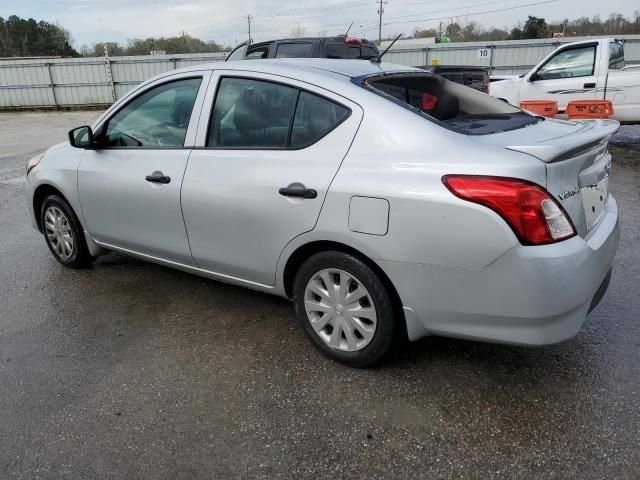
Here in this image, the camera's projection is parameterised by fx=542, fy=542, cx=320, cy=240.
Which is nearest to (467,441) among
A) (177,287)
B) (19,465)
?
(19,465)

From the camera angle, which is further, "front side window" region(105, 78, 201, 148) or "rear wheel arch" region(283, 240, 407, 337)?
"front side window" region(105, 78, 201, 148)

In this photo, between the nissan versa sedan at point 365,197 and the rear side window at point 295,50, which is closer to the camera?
the nissan versa sedan at point 365,197

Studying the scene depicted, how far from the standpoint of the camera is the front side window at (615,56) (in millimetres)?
9688

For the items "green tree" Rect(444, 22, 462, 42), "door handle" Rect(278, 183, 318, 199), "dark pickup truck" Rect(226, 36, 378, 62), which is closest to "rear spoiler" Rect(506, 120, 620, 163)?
"door handle" Rect(278, 183, 318, 199)

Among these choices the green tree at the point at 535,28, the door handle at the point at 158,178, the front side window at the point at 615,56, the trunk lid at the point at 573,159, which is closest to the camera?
the trunk lid at the point at 573,159

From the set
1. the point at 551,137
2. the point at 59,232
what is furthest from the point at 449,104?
the point at 59,232

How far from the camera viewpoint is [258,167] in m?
3.00

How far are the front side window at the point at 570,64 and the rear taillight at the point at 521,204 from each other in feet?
29.1

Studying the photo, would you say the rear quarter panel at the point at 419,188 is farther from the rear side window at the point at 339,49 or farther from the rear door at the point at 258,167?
the rear side window at the point at 339,49

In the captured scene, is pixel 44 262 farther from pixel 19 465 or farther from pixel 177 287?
pixel 19 465

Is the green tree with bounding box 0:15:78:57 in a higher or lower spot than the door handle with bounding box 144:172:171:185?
higher

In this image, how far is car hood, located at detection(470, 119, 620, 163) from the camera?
7.84 feet

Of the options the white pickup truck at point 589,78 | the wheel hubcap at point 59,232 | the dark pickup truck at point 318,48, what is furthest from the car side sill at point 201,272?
the white pickup truck at point 589,78

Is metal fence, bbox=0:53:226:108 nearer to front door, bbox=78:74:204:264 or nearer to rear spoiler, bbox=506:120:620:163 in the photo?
front door, bbox=78:74:204:264
